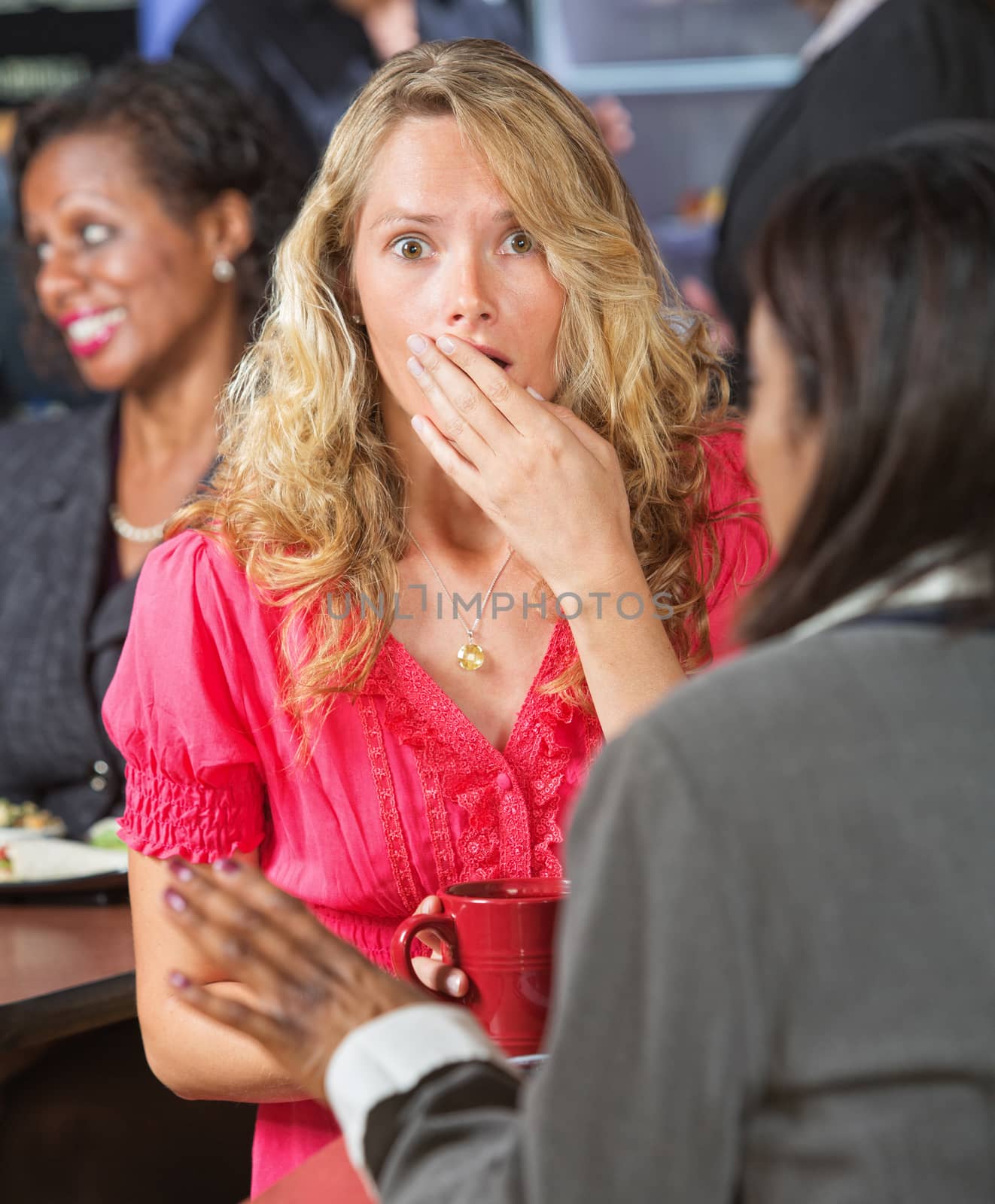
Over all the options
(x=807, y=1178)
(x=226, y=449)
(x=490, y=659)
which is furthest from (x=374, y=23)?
(x=807, y=1178)

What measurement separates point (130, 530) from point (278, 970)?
1887 mm

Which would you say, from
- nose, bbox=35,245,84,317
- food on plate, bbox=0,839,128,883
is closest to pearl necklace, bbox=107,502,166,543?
nose, bbox=35,245,84,317

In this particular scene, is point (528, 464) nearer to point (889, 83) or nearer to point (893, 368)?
point (893, 368)

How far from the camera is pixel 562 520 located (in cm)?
125

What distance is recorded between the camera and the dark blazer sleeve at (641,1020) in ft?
1.99

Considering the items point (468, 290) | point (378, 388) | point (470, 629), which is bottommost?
point (470, 629)

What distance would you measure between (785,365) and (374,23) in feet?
9.05

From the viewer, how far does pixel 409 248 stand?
4.43 ft

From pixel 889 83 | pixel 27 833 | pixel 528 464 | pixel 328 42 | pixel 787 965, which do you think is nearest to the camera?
pixel 787 965

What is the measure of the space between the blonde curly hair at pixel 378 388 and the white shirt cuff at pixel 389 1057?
58 centimetres

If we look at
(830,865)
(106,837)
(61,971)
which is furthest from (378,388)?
(830,865)

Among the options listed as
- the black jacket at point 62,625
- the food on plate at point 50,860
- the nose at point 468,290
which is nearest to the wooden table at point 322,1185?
the nose at point 468,290

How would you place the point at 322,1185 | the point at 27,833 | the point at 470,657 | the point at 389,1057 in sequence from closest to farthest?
the point at 389,1057 < the point at 322,1185 < the point at 470,657 < the point at 27,833

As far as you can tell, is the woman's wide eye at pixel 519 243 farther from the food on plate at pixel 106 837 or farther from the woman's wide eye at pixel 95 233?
the woman's wide eye at pixel 95 233
